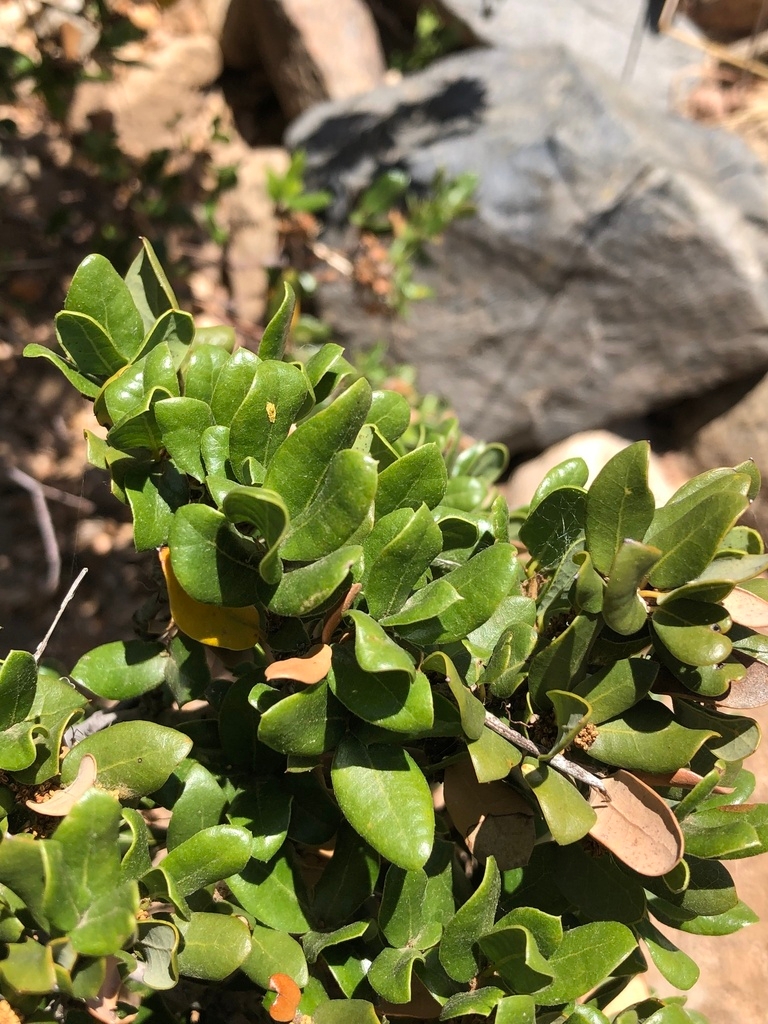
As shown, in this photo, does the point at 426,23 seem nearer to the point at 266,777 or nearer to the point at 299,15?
the point at 299,15

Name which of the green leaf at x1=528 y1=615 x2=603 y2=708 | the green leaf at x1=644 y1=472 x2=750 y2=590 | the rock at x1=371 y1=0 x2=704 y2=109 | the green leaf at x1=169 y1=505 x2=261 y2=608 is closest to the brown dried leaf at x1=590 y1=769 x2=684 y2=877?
the green leaf at x1=528 y1=615 x2=603 y2=708

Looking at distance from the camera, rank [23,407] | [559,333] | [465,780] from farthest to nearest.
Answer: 1. [559,333]
2. [23,407]
3. [465,780]

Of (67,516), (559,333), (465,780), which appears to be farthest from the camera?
(559,333)

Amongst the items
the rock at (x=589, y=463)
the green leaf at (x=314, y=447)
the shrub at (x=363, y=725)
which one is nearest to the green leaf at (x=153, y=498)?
the shrub at (x=363, y=725)

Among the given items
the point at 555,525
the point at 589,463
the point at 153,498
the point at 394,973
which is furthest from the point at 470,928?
the point at 589,463

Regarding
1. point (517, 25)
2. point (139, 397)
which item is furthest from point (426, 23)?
point (139, 397)

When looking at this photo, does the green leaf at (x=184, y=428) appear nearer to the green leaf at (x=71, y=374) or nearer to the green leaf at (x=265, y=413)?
the green leaf at (x=265, y=413)
